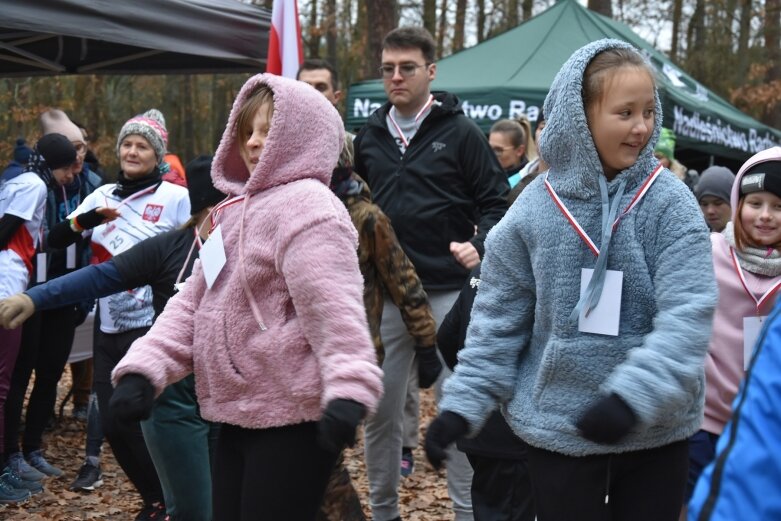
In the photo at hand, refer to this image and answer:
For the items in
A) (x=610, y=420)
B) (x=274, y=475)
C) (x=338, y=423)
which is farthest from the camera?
(x=274, y=475)

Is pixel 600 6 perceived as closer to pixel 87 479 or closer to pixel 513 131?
pixel 513 131

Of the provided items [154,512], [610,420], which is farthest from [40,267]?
[610,420]

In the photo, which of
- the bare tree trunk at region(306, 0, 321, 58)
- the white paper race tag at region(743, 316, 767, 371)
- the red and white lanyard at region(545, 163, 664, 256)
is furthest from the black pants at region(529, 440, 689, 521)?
the bare tree trunk at region(306, 0, 321, 58)

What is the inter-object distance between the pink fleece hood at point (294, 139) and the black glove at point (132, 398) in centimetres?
68

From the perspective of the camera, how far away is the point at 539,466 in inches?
115

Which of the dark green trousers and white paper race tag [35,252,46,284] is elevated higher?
white paper race tag [35,252,46,284]

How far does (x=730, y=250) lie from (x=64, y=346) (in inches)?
175

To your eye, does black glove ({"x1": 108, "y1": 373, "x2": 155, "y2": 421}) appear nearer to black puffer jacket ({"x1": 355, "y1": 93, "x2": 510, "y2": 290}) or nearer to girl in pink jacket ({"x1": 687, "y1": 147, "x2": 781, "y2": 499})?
girl in pink jacket ({"x1": 687, "y1": 147, "x2": 781, "y2": 499})

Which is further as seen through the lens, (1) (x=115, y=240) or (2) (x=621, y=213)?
(1) (x=115, y=240)

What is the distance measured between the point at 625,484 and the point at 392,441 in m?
2.30

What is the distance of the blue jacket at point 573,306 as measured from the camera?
261cm

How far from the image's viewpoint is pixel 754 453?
1405 mm

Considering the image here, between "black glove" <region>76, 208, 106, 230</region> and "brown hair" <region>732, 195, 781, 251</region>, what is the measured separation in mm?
3216

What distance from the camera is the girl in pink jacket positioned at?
387 centimetres
